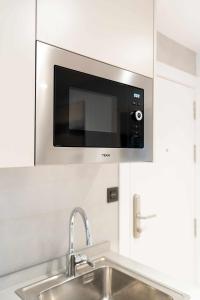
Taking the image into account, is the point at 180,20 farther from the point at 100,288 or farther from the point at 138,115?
the point at 100,288

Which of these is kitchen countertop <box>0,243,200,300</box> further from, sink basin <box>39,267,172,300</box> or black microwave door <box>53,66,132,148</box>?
black microwave door <box>53,66,132,148</box>

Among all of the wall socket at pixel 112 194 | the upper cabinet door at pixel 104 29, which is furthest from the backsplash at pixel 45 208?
the upper cabinet door at pixel 104 29

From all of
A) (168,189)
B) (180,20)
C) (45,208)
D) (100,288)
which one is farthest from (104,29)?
(168,189)

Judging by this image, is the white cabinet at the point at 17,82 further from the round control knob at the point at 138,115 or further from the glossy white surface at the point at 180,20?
the glossy white surface at the point at 180,20

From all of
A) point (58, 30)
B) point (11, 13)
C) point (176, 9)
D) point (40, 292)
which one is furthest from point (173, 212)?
point (11, 13)

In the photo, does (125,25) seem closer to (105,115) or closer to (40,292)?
(105,115)

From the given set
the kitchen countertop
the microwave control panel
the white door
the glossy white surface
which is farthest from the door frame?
the kitchen countertop

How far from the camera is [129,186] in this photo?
1.60 m

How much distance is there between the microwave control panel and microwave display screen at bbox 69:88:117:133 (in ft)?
0.27

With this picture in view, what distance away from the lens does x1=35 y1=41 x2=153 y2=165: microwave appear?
76 centimetres

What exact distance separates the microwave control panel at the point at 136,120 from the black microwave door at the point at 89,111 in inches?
0.8

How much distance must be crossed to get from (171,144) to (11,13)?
4.93ft

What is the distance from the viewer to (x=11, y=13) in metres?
0.70

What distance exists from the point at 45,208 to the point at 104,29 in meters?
0.77
